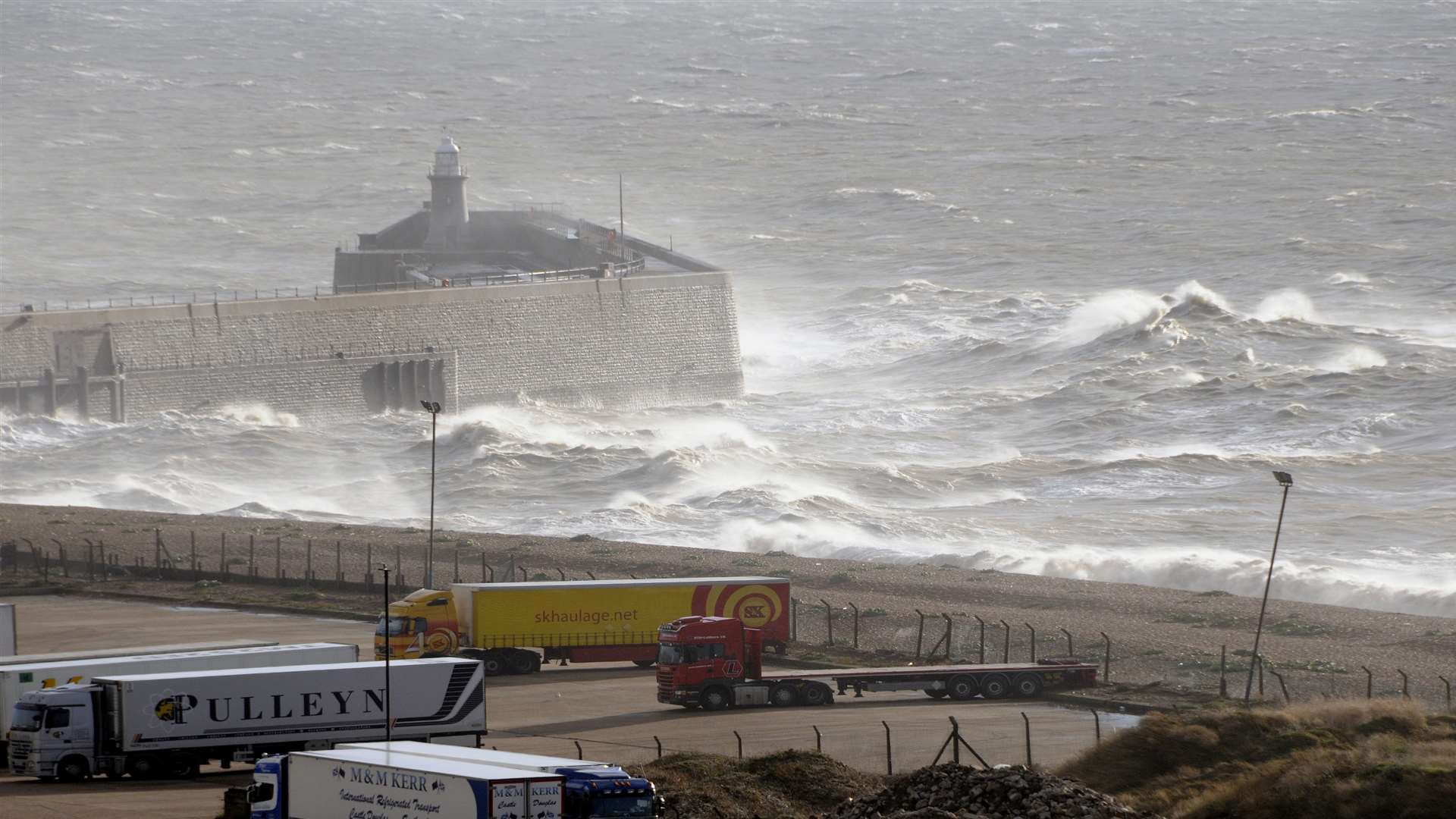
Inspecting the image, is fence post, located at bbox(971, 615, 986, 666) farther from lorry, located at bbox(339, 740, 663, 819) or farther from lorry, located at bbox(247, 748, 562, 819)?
lorry, located at bbox(247, 748, 562, 819)

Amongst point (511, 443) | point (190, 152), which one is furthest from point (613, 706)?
point (190, 152)

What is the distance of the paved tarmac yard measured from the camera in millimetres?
23141

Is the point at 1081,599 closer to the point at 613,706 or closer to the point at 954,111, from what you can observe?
the point at 613,706

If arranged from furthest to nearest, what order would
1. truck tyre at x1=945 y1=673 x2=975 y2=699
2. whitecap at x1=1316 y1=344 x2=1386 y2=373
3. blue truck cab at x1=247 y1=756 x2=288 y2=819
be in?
whitecap at x1=1316 y1=344 x2=1386 y2=373
truck tyre at x1=945 y1=673 x2=975 y2=699
blue truck cab at x1=247 y1=756 x2=288 y2=819

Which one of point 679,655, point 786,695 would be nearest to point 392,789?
point 679,655

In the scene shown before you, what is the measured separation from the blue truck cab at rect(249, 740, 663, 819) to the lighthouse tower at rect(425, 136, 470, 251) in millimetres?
69491

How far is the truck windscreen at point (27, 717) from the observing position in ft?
79.3

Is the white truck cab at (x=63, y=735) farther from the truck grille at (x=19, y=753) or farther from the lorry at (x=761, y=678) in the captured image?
the lorry at (x=761, y=678)

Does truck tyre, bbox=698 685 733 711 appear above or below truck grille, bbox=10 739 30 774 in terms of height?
above

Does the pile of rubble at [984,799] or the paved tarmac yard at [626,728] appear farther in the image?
the paved tarmac yard at [626,728]

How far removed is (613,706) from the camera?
96.3ft

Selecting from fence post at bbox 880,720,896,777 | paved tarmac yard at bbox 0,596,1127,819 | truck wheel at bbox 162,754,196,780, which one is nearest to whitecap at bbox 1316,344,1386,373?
paved tarmac yard at bbox 0,596,1127,819

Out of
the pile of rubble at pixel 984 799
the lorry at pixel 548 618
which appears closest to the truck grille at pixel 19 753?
the lorry at pixel 548 618

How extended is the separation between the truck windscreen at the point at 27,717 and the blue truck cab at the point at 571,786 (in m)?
6.34
